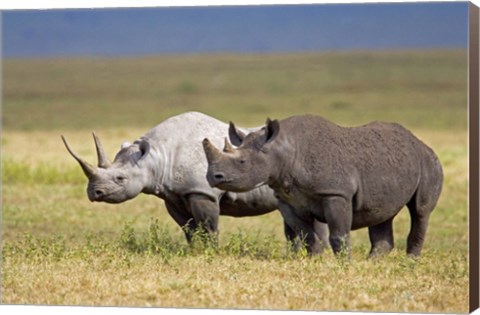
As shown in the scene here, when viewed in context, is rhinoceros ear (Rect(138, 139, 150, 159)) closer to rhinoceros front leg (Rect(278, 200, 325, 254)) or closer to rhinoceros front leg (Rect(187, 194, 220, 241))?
rhinoceros front leg (Rect(187, 194, 220, 241))

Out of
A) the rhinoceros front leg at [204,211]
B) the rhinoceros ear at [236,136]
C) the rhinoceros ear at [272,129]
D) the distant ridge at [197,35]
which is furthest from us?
the distant ridge at [197,35]

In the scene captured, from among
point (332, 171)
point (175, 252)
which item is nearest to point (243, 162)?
point (332, 171)

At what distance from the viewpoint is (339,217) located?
1282 cm

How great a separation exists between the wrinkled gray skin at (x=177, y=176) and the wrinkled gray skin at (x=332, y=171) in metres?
1.05

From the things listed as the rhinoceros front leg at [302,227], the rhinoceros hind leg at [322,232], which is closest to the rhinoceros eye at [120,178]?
the rhinoceros front leg at [302,227]

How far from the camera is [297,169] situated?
12.8 meters

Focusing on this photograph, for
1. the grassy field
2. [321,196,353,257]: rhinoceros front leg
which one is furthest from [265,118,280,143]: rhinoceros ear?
the grassy field

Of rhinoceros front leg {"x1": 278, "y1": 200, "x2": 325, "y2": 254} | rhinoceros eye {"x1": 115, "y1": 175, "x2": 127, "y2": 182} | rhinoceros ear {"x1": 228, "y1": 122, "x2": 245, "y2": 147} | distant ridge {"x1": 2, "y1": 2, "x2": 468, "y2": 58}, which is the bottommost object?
rhinoceros front leg {"x1": 278, "y1": 200, "x2": 325, "y2": 254}

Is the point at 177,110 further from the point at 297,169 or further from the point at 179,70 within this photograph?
the point at 297,169

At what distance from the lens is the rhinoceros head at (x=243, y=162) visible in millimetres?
12492

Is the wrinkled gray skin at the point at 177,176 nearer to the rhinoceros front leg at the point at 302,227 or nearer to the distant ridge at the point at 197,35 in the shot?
the rhinoceros front leg at the point at 302,227

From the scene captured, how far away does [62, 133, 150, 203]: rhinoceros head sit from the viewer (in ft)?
44.6

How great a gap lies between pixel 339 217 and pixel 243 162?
1.08 metres

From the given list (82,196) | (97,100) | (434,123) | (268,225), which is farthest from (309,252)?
(97,100)
